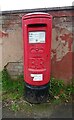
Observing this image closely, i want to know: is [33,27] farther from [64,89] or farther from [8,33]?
[64,89]

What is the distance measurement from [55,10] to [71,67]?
1273 mm

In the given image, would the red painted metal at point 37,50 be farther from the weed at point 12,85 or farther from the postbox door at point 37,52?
the weed at point 12,85

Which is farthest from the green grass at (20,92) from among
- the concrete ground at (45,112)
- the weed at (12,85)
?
the concrete ground at (45,112)

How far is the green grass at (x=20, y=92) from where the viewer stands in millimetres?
4445

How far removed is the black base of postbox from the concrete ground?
121 mm

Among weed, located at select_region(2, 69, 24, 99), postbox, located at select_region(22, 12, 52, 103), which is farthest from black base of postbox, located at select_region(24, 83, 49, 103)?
weed, located at select_region(2, 69, 24, 99)

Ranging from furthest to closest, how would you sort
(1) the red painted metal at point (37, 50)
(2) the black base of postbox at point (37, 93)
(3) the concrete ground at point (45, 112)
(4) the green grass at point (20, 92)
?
(4) the green grass at point (20, 92)
(2) the black base of postbox at point (37, 93)
(3) the concrete ground at point (45, 112)
(1) the red painted metal at point (37, 50)

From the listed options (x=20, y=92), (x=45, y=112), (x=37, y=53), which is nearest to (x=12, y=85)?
(x=20, y=92)

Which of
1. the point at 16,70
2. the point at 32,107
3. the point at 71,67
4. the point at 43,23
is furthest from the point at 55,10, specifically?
the point at 32,107

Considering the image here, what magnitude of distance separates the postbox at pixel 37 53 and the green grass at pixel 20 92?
0.25 meters

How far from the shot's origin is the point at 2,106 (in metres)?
4.37

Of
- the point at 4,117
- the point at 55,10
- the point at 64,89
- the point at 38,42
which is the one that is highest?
the point at 55,10

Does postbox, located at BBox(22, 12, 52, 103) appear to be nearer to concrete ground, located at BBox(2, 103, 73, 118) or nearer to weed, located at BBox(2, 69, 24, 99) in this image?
concrete ground, located at BBox(2, 103, 73, 118)

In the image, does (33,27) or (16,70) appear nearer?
(33,27)
